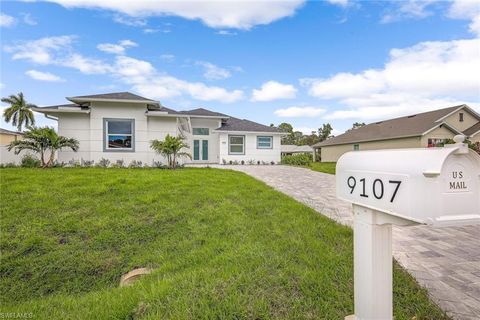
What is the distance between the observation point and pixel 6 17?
727 centimetres

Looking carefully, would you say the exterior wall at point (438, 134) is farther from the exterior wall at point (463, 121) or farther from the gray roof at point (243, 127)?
the gray roof at point (243, 127)

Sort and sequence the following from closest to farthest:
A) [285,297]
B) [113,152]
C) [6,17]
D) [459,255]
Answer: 1. [285,297]
2. [459,255]
3. [6,17]
4. [113,152]

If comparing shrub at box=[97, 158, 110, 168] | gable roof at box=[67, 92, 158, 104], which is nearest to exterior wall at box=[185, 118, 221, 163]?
gable roof at box=[67, 92, 158, 104]

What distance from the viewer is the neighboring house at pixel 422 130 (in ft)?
70.0

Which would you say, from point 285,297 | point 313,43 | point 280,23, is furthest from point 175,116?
point 285,297

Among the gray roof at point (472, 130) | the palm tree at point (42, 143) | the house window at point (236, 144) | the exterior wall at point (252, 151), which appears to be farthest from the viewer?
the gray roof at point (472, 130)

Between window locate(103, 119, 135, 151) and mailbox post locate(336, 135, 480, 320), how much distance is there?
44.3ft

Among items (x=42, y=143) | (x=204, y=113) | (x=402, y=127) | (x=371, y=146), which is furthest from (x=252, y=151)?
(x=402, y=127)

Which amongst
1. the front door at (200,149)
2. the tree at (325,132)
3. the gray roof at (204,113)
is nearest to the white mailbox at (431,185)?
the gray roof at (204,113)

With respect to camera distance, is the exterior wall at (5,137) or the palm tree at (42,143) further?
the exterior wall at (5,137)

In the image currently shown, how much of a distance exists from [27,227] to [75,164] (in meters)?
9.17

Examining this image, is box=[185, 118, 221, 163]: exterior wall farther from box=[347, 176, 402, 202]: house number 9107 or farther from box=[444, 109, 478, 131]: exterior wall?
box=[444, 109, 478, 131]: exterior wall

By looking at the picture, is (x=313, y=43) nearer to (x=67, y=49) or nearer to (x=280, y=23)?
(x=280, y=23)

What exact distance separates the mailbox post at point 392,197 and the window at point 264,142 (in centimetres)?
1833
